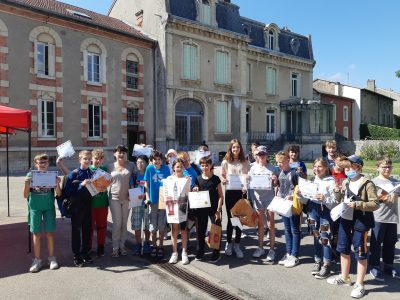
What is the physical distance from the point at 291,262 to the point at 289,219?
646 millimetres

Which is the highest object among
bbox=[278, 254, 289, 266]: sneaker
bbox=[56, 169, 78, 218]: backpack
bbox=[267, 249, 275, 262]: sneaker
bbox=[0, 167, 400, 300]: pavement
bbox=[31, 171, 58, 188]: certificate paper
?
bbox=[31, 171, 58, 188]: certificate paper

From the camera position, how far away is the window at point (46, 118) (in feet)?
62.3

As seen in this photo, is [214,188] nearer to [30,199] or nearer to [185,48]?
[30,199]

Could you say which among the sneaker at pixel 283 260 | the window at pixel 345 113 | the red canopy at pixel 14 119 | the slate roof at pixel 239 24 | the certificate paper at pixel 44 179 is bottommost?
the sneaker at pixel 283 260

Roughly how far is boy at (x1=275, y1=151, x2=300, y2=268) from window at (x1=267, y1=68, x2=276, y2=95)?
25.9 meters

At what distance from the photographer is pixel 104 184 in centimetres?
540

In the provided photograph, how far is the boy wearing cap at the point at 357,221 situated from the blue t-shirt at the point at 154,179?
9.21 feet

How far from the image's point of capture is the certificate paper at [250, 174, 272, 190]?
564 centimetres

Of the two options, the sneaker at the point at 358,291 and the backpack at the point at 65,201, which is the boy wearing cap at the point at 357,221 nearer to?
the sneaker at the point at 358,291


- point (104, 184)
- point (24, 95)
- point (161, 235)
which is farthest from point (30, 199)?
point (24, 95)

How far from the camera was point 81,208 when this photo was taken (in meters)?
5.31

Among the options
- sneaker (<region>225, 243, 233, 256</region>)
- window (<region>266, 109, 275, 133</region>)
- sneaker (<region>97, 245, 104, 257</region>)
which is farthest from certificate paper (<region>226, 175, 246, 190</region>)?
window (<region>266, 109, 275, 133</region>)

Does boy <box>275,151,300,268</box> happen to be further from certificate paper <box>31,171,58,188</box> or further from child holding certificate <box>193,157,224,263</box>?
certificate paper <box>31,171,58,188</box>

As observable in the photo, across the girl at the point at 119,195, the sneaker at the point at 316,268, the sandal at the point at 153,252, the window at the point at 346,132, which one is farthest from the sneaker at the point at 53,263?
the window at the point at 346,132
